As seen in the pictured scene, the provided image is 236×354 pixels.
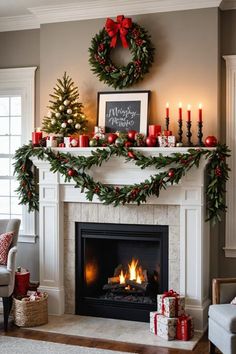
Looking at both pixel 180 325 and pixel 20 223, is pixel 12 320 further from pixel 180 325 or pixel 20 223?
pixel 180 325

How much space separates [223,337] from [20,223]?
8.22 feet

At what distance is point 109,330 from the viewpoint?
5188mm

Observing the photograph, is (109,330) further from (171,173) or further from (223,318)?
(171,173)

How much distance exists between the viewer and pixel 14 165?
19.3ft

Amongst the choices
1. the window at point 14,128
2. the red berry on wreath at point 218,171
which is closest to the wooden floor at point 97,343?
the window at point 14,128

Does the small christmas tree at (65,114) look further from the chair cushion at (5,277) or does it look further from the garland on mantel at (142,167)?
the chair cushion at (5,277)

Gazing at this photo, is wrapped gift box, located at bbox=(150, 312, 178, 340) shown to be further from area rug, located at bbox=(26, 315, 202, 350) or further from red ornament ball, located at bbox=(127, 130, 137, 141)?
red ornament ball, located at bbox=(127, 130, 137, 141)

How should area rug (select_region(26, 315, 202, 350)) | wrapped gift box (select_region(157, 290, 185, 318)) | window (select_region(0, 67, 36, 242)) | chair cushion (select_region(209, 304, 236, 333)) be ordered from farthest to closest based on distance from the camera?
window (select_region(0, 67, 36, 242)) → wrapped gift box (select_region(157, 290, 185, 318)) → area rug (select_region(26, 315, 202, 350)) → chair cushion (select_region(209, 304, 236, 333))

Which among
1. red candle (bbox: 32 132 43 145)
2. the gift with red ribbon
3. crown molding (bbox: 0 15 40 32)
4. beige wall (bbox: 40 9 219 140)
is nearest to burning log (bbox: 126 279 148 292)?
the gift with red ribbon

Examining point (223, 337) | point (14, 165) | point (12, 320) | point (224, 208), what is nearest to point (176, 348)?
point (223, 337)

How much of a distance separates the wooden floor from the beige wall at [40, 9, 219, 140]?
1929mm

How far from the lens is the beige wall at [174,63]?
5.24 metres

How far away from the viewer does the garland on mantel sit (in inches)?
198

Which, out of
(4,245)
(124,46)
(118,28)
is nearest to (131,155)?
(124,46)
